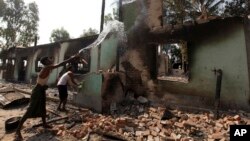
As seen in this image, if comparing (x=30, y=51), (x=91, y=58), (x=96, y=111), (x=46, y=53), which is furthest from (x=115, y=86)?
(x=30, y=51)

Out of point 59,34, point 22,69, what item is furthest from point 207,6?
point 59,34

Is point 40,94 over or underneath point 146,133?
over

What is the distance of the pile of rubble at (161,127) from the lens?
5.09 meters

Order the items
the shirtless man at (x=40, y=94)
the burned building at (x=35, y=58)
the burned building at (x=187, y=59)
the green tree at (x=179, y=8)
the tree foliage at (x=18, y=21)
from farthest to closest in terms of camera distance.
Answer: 1. the tree foliage at (x=18, y=21)
2. the green tree at (x=179, y=8)
3. the burned building at (x=35, y=58)
4. the burned building at (x=187, y=59)
5. the shirtless man at (x=40, y=94)

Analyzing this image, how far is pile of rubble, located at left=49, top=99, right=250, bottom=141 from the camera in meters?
5.09

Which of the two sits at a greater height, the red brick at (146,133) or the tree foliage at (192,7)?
the tree foliage at (192,7)

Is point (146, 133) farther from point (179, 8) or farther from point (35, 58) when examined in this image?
point (35, 58)

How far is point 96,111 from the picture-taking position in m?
7.54

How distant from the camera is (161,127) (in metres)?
5.60

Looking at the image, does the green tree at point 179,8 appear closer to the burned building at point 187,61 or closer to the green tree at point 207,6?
the green tree at point 207,6

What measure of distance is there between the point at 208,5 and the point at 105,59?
9.39 m

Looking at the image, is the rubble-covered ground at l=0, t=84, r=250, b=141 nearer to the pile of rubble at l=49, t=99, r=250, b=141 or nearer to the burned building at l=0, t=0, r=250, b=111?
the pile of rubble at l=49, t=99, r=250, b=141

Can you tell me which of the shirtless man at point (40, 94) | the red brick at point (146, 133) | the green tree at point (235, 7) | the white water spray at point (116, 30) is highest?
the green tree at point (235, 7)

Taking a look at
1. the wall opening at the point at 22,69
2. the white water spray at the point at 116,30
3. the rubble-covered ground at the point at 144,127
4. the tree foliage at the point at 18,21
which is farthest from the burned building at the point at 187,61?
the tree foliage at the point at 18,21
